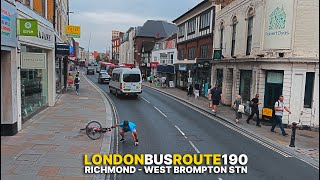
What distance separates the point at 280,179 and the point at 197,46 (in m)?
24.9

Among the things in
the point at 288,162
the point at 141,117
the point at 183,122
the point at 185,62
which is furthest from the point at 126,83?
the point at 288,162

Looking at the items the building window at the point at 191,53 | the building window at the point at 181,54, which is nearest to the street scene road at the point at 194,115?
the building window at the point at 191,53

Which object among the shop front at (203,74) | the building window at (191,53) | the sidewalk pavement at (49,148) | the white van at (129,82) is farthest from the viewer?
the building window at (191,53)

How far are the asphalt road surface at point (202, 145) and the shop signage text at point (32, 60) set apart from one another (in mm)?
4962

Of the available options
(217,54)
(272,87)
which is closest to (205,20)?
(217,54)

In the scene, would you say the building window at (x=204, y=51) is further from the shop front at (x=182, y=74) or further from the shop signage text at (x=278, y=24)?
the shop signage text at (x=278, y=24)

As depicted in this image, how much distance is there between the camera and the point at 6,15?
32.3ft

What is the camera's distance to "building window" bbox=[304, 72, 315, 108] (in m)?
15.4

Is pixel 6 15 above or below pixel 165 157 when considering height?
above

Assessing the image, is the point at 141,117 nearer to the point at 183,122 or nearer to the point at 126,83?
the point at 183,122

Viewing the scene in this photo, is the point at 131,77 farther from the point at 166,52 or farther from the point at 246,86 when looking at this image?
the point at 166,52

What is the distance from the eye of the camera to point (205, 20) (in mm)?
29594

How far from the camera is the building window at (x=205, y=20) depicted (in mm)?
28606

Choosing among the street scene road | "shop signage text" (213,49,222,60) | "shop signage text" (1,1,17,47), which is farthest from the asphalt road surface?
"shop signage text" (213,49,222,60)
